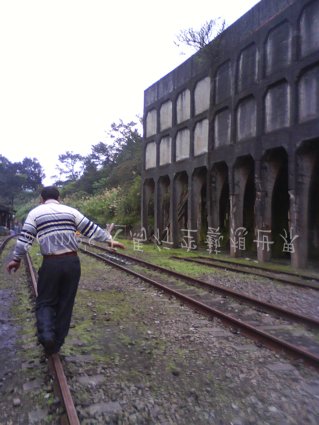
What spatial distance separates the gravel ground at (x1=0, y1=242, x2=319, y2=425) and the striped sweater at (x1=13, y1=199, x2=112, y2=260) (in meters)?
1.28

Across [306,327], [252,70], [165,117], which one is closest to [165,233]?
[165,117]

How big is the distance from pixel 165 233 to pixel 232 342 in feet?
65.4

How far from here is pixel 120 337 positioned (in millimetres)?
5895

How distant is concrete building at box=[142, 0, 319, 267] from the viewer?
46.6ft

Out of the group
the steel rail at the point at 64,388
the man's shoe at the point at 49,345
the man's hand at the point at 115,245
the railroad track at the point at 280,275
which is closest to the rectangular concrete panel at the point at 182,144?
the railroad track at the point at 280,275

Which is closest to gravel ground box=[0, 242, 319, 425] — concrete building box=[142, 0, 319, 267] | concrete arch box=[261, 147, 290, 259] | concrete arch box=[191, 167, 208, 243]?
concrete building box=[142, 0, 319, 267]

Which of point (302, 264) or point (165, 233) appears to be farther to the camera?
point (165, 233)

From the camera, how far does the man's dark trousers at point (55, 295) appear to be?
14.6 ft

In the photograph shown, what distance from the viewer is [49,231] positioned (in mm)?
4469

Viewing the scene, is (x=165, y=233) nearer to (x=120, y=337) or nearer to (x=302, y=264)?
(x=302, y=264)

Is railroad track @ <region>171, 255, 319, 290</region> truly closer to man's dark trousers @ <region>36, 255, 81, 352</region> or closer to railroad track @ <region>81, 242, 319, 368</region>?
railroad track @ <region>81, 242, 319, 368</region>

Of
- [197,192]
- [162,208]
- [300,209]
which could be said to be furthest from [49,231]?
[162,208]

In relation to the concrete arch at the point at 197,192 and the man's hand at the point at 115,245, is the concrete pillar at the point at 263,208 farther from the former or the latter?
the man's hand at the point at 115,245

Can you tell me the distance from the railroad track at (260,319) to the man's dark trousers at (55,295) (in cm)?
259
